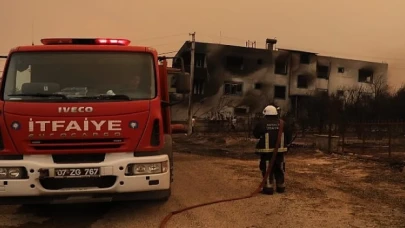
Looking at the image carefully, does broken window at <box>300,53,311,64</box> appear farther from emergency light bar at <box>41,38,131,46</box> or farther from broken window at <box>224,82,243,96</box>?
emergency light bar at <box>41,38,131,46</box>

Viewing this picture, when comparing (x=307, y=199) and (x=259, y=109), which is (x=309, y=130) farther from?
(x=307, y=199)

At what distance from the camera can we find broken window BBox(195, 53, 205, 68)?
5116 cm

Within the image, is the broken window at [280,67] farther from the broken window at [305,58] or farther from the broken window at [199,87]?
the broken window at [199,87]

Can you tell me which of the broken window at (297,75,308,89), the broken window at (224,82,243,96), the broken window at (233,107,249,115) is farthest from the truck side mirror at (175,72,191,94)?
the broken window at (297,75,308,89)

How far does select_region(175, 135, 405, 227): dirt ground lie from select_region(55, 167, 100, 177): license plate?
2805mm

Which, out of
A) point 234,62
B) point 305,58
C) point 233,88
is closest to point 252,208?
point 233,88

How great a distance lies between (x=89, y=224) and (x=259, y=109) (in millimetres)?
47910

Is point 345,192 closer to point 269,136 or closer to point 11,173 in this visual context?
point 269,136

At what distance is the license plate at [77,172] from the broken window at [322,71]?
56.1 m

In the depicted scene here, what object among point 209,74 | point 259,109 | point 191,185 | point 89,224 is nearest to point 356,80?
point 259,109

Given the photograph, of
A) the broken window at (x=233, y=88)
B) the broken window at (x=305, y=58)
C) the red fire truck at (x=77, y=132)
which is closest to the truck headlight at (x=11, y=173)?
the red fire truck at (x=77, y=132)

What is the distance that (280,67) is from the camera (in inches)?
2227

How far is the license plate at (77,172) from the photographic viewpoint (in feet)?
19.3

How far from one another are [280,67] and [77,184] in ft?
172
